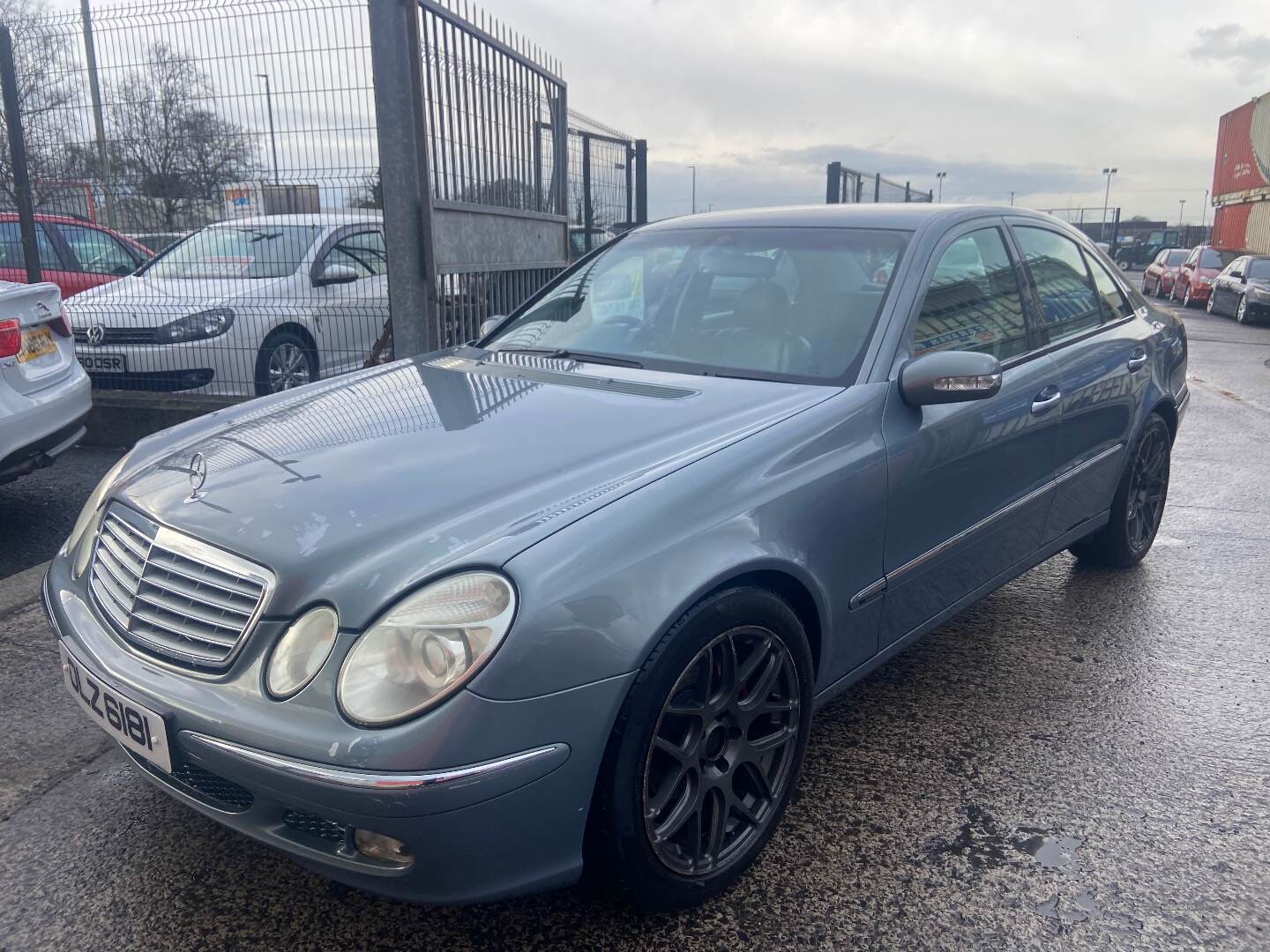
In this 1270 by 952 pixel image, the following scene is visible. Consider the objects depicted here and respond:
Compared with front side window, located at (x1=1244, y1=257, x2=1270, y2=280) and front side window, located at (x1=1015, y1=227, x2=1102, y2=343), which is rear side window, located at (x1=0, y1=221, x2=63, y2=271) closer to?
front side window, located at (x1=1015, y1=227, x2=1102, y2=343)

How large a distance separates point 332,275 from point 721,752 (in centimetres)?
543

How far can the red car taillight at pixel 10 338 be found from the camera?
14.6ft

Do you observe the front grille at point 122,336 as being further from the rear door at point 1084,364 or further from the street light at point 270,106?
the rear door at point 1084,364

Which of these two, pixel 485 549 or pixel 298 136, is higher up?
pixel 298 136

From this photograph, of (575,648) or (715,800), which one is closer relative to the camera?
(575,648)

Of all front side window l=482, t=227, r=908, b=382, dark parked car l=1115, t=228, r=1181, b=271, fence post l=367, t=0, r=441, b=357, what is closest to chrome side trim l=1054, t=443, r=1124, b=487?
front side window l=482, t=227, r=908, b=382

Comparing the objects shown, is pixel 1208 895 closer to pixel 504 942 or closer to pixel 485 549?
pixel 504 942

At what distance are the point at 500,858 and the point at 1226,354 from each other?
14927 millimetres

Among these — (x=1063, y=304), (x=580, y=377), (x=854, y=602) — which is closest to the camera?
(x=854, y=602)

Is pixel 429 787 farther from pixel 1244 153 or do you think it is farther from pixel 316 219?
pixel 1244 153

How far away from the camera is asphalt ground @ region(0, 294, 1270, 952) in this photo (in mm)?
2154

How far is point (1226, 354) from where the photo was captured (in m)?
13.8

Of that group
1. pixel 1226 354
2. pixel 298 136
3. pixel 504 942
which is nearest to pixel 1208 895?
pixel 504 942

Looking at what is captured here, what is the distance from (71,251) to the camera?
746 centimetres
